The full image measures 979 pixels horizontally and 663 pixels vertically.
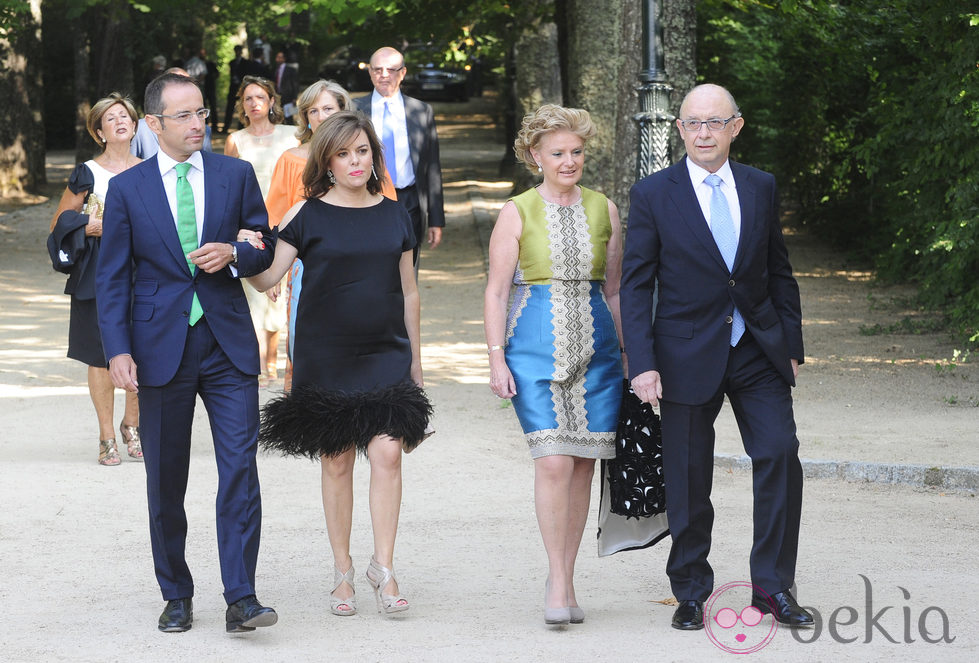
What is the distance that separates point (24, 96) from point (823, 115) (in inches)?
538

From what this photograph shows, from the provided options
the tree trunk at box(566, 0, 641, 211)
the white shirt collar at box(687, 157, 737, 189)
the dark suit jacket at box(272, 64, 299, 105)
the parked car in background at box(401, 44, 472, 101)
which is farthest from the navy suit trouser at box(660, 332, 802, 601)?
the parked car in background at box(401, 44, 472, 101)

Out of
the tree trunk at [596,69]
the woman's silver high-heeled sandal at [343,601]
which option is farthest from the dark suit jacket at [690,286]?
the tree trunk at [596,69]

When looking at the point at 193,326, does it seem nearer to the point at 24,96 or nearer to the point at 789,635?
the point at 789,635

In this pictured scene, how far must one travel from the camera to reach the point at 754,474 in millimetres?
5422

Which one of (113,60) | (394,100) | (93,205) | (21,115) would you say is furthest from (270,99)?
(113,60)

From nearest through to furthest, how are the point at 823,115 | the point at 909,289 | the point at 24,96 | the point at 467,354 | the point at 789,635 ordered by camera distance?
1. the point at 789,635
2. the point at 467,354
3. the point at 909,289
4. the point at 823,115
5. the point at 24,96

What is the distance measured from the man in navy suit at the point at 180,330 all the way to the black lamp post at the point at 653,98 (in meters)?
3.88

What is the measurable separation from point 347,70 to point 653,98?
114ft

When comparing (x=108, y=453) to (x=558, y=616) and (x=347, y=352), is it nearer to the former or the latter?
(x=347, y=352)

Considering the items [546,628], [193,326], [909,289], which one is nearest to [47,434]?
[193,326]

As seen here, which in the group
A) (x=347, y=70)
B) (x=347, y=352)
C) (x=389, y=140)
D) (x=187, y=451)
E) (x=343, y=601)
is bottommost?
(x=343, y=601)

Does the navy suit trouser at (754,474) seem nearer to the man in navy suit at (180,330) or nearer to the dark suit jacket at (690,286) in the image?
the dark suit jacket at (690,286)

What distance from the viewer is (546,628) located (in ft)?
17.8

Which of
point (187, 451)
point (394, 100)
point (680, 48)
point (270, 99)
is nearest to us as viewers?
point (187, 451)
